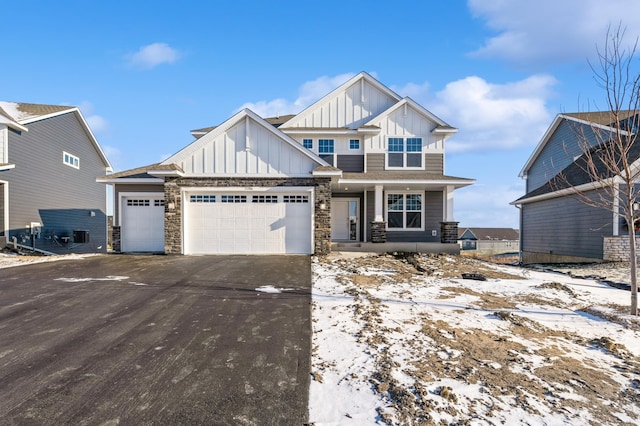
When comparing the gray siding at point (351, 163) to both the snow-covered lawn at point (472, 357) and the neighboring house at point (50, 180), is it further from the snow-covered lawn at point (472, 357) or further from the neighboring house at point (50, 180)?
the neighboring house at point (50, 180)

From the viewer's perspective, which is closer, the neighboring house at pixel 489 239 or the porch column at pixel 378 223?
the porch column at pixel 378 223

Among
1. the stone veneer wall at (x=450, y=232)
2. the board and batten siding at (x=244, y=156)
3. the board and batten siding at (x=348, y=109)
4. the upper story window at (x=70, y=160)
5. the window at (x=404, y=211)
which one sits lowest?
the stone veneer wall at (x=450, y=232)

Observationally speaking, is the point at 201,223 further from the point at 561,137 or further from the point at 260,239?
the point at 561,137

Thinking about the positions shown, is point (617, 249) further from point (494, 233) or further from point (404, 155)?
point (494, 233)

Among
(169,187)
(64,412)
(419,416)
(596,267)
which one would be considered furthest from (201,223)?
(596,267)

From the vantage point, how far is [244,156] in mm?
12430

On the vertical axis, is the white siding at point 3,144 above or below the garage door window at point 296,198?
above

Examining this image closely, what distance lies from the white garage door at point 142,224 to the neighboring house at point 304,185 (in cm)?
4

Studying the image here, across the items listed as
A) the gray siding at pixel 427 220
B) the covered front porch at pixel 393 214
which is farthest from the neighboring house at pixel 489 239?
the covered front porch at pixel 393 214

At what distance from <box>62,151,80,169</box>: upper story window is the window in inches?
705

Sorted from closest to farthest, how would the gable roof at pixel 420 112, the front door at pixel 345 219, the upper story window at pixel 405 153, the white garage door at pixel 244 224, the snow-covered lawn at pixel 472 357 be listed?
the snow-covered lawn at pixel 472 357
the white garage door at pixel 244 224
the gable roof at pixel 420 112
the upper story window at pixel 405 153
the front door at pixel 345 219

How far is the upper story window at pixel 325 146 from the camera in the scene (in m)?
16.0

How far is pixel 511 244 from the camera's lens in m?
44.4

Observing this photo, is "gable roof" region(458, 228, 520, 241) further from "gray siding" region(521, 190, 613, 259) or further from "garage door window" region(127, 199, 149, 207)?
"garage door window" region(127, 199, 149, 207)
